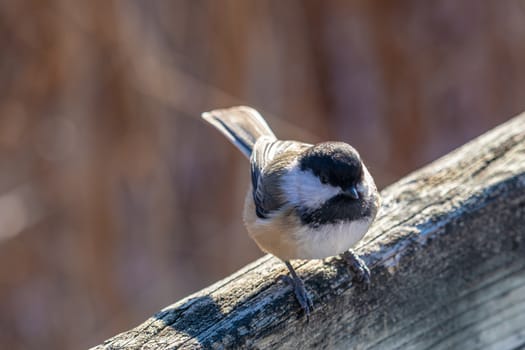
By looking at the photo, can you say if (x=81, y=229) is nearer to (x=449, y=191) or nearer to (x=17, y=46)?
(x=17, y=46)

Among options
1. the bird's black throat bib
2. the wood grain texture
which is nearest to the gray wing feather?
the bird's black throat bib

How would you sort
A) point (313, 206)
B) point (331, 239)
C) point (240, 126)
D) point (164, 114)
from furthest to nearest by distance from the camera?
1. point (164, 114)
2. point (240, 126)
3. point (313, 206)
4. point (331, 239)

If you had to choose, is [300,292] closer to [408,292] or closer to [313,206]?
[408,292]

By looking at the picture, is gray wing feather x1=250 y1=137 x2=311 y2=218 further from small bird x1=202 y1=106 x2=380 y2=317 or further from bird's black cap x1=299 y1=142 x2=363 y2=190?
bird's black cap x1=299 y1=142 x2=363 y2=190

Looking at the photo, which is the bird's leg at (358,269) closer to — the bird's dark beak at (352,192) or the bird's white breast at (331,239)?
the bird's white breast at (331,239)

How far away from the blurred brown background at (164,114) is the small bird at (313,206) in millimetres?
1172

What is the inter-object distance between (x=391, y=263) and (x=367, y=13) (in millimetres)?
2515

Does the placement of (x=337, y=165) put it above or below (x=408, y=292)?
above

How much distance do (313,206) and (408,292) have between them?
1.26 ft

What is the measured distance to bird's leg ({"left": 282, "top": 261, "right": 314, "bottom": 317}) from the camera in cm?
142

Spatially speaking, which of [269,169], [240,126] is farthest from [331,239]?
[240,126]

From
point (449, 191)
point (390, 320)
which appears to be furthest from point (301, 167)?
point (390, 320)

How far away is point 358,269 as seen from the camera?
152 centimetres

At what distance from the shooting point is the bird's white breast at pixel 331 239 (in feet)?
5.42
